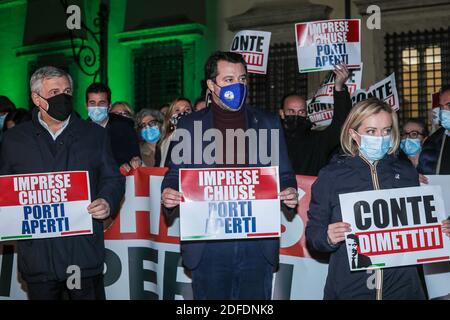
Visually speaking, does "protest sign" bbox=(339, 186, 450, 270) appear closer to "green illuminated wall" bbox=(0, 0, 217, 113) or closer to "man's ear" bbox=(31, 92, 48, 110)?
"man's ear" bbox=(31, 92, 48, 110)

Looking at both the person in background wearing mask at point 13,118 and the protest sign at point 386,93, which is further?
the protest sign at point 386,93

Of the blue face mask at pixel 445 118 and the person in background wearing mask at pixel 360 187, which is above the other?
the blue face mask at pixel 445 118

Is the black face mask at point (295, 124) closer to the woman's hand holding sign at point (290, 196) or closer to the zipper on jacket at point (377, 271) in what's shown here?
the woman's hand holding sign at point (290, 196)

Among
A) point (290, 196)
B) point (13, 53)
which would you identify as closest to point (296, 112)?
point (290, 196)

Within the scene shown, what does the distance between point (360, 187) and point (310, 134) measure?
2335 millimetres

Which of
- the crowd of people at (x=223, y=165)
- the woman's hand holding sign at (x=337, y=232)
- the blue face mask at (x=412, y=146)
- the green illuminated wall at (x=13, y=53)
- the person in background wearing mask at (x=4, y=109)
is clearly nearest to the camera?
the woman's hand holding sign at (x=337, y=232)

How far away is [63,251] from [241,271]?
44.6 inches

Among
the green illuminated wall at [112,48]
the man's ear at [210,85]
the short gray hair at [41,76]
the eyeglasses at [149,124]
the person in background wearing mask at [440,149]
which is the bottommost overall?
the person in background wearing mask at [440,149]

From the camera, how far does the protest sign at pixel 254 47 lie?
27.7 feet

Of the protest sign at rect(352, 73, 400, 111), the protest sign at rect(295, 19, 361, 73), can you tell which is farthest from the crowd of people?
the protest sign at rect(352, 73, 400, 111)

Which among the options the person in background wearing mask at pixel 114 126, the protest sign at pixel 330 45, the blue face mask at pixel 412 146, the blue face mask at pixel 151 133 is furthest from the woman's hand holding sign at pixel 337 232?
the protest sign at pixel 330 45

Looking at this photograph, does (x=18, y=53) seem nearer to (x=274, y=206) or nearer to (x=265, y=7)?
(x=265, y=7)

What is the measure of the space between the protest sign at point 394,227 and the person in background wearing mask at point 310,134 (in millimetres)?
1316

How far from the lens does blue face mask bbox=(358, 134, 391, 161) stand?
3.72m
